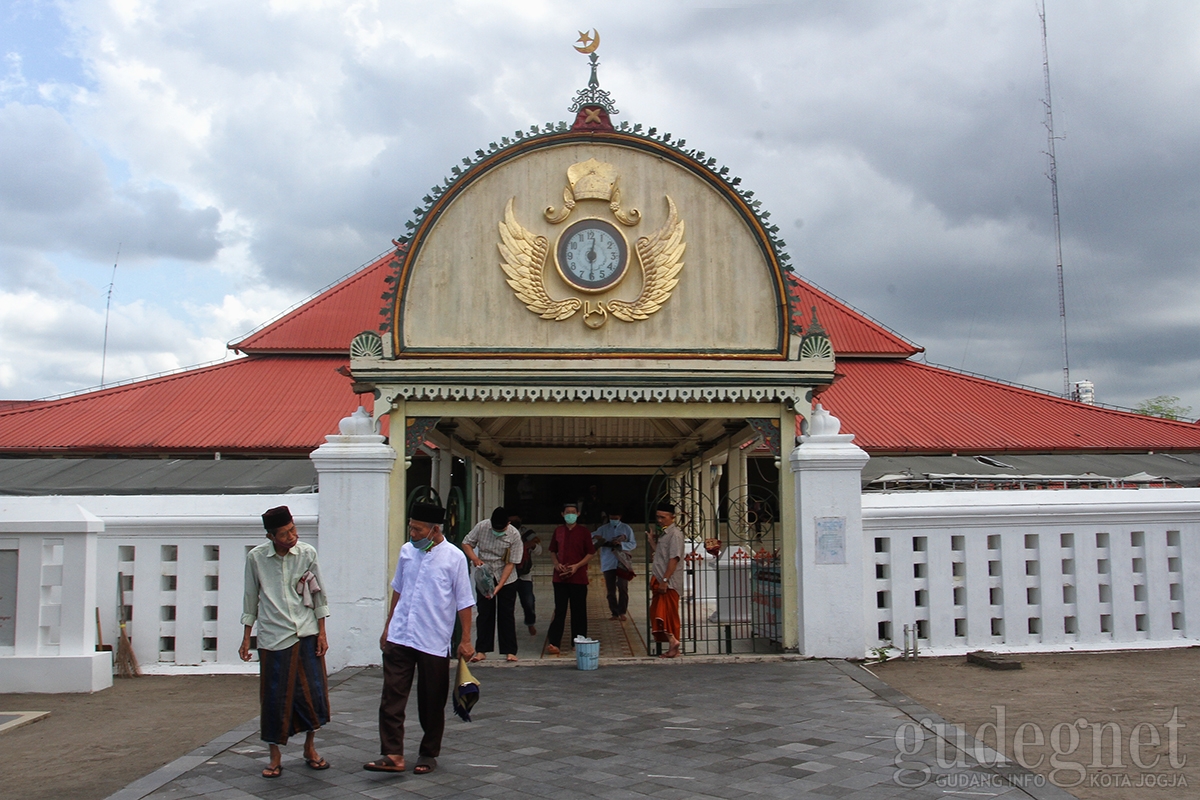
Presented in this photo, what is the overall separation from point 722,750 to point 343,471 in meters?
4.43

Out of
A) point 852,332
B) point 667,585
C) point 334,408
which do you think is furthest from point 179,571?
point 852,332

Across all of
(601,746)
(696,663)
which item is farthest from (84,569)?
(696,663)

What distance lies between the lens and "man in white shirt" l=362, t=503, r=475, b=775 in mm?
5180

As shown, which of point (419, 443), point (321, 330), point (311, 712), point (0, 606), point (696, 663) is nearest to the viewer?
point (311, 712)

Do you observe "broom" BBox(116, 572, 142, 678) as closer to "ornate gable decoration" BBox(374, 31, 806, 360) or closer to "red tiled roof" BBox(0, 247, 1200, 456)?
"ornate gable decoration" BBox(374, 31, 806, 360)

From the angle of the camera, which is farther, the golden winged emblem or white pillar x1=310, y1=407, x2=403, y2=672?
the golden winged emblem

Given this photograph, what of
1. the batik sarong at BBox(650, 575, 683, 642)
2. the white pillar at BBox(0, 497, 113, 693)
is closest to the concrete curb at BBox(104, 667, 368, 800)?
the white pillar at BBox(0, 497, 113, 693)

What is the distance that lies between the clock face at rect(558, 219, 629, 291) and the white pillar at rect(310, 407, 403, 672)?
245 centimetres

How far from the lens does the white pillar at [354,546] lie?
8.26 metres

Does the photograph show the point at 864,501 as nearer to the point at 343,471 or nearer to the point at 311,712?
the point at 343,471

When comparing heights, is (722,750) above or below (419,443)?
below

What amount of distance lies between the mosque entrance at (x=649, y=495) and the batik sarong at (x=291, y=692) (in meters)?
3.68

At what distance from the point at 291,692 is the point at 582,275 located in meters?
4.97

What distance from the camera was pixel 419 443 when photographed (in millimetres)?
8938
